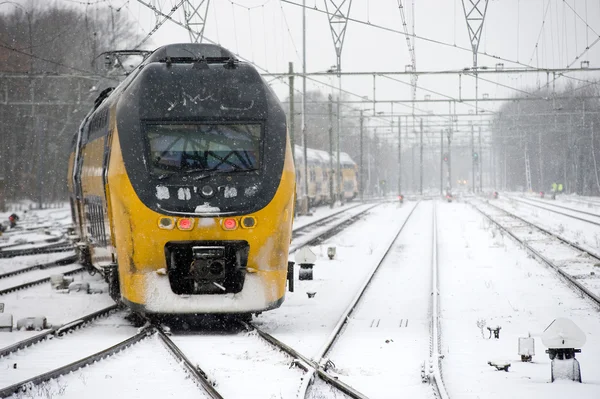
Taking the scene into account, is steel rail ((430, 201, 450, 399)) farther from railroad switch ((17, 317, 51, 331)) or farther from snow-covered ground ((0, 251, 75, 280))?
snow-covered ground ((0, 251, 75, 280))

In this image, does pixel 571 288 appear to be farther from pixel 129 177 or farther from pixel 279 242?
pixel 129 177

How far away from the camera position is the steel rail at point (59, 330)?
9.62 metres

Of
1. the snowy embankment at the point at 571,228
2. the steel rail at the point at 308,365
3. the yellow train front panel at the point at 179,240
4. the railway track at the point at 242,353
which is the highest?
the yellow train front panel at the point at 179,240

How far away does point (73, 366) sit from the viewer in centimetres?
861

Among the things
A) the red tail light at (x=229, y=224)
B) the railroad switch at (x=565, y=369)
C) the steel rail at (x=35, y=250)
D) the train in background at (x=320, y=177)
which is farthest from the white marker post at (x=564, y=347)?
the train in background at (x=320, y=177)

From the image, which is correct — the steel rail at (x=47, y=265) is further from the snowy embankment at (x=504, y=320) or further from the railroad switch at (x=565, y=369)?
the railroad switch at (x=565, y=369)

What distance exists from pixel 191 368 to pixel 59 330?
2.92 meters

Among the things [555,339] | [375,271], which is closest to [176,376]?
[555,339]

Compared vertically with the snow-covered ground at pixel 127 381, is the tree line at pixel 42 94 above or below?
above

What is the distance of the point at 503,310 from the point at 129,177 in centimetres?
562

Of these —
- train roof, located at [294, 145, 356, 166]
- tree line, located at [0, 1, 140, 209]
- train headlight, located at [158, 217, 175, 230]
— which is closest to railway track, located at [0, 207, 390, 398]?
train headlight, located at [158, 217, 175, 230]

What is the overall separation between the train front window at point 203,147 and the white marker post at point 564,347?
4155mm

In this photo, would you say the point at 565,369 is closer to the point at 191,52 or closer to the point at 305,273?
the point at 191,52

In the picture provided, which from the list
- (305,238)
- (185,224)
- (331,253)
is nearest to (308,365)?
(185,224)
